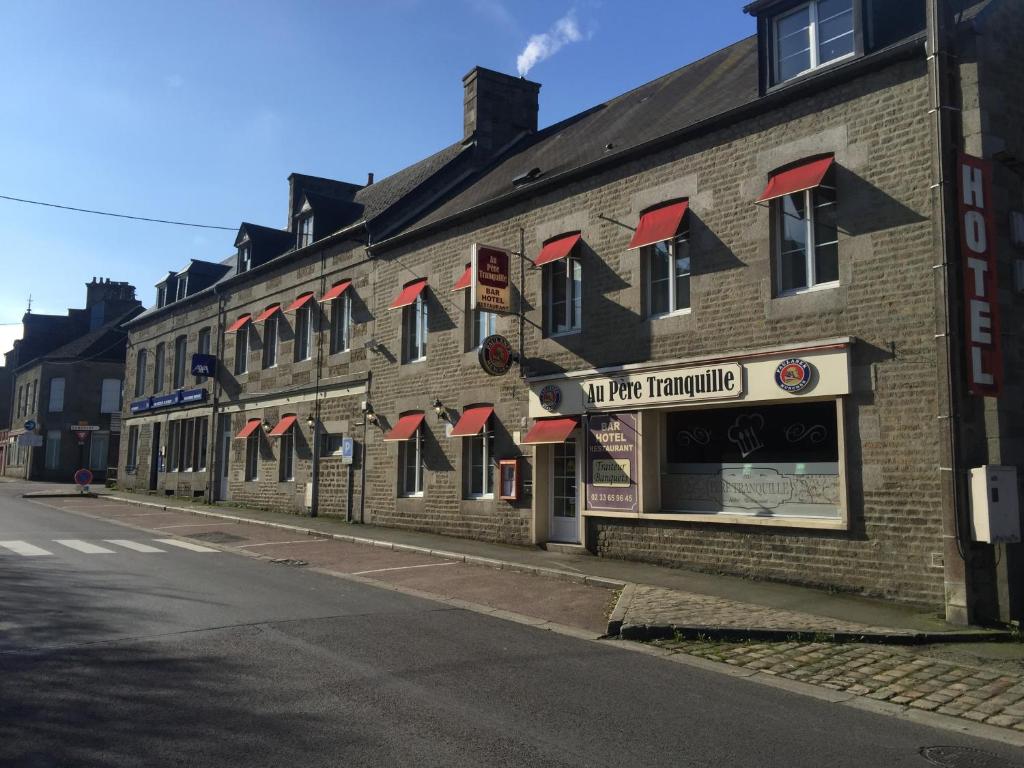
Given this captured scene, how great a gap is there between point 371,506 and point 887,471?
12.0m

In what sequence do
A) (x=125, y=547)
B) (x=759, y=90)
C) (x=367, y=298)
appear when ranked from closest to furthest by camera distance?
(x=759, y=90) < (x=125, y=547) < (x=367, y=298)

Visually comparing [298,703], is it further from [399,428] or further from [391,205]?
[391,205]

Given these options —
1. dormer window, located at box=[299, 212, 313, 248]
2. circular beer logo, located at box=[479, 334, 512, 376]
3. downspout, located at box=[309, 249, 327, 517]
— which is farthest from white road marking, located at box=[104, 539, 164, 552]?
dormer window, located at box=[299, 212, 313, 248]

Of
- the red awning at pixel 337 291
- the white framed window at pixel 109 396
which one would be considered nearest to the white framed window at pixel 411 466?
the red awning at pixel 337 291

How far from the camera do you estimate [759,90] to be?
11.8m

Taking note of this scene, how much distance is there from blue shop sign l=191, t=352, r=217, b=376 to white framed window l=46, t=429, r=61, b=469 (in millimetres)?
23120

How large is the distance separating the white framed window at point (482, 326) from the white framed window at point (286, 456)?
842 centimetres

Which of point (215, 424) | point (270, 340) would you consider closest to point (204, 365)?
point (215, 424)

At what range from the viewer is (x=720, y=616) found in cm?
870

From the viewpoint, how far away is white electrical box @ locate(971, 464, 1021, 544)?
27.8 ft

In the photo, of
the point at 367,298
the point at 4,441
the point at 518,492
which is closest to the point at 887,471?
the point at 518,492

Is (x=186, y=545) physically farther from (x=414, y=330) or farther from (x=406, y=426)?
(x=414, y=330)

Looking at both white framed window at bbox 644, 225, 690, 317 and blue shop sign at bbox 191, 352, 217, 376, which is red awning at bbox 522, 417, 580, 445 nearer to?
white framed window at bbox 644, 225, 690, 317

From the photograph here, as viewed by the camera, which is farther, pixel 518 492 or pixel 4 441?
pixel 4 441
